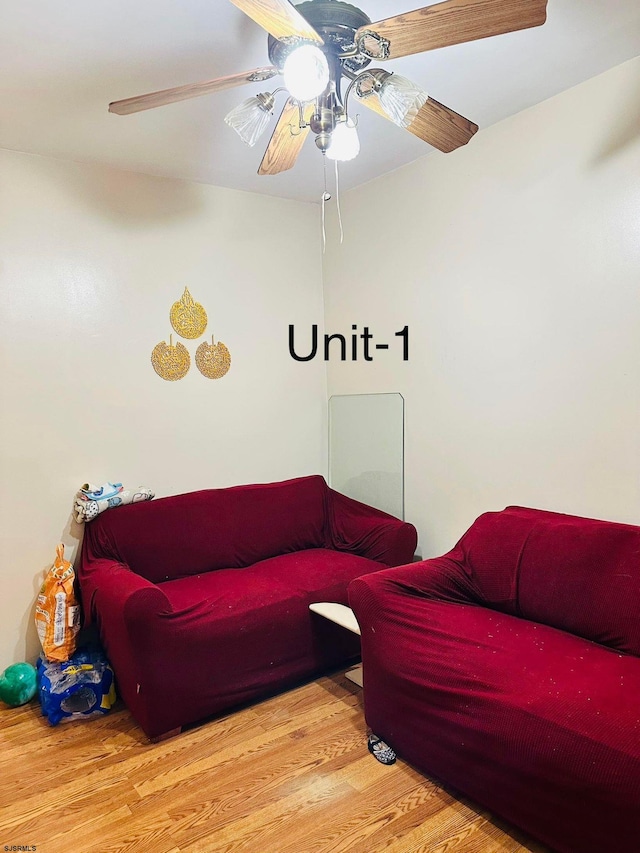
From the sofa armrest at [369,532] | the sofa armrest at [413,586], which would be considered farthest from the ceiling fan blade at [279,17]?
the sofa armrest at [369,532]

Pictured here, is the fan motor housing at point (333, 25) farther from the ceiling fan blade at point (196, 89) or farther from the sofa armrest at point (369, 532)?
the sofa armrest at point (369, 532)

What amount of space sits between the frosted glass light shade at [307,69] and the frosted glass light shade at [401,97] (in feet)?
0.76

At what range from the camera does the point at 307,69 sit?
1.47 metres

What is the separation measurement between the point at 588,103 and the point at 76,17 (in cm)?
197

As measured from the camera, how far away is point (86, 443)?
3.07m

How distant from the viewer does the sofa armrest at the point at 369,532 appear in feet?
10.5

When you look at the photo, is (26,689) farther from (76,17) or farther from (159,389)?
(76,17)

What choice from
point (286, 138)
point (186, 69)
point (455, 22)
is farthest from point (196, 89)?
point (455, 22)

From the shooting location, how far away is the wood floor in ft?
6.18

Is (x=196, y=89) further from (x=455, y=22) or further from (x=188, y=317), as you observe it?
(x=188, y=317)

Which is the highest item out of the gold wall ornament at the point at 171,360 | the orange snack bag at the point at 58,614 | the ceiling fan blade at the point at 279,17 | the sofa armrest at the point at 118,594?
the ceiling fan blade at the point at 279,17

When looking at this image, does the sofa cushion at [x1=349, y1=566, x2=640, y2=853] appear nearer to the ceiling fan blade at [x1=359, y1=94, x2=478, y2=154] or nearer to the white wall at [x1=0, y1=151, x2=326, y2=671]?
the white wall at [x1=0, y1=151, x2=326, y2=671]

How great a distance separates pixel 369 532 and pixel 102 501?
1435 millimetres

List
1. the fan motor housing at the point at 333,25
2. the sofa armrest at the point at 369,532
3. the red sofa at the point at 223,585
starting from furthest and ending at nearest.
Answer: the sofa armrest at the point at 369,532, the red sofa at the point at 223,585, the fan motor housing at the point at 333,25
